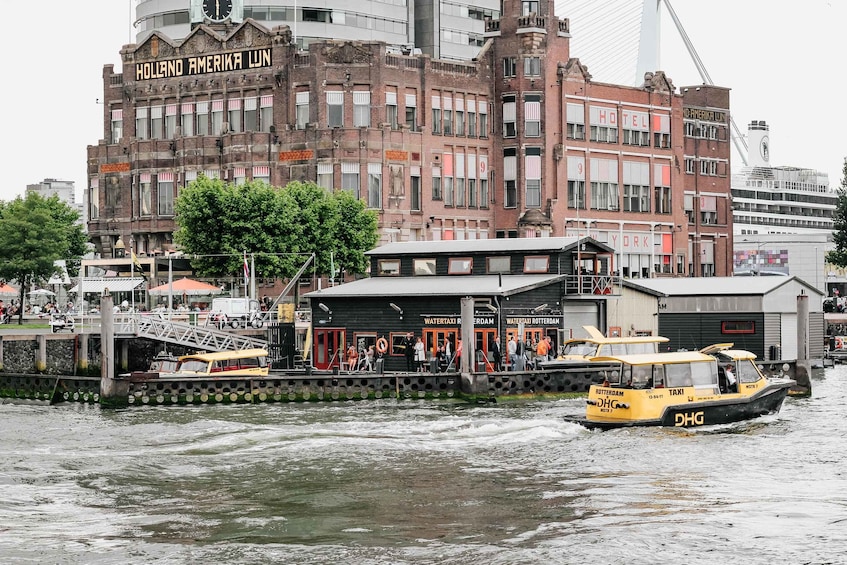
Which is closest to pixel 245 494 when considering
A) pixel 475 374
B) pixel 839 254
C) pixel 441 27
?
pixel 475 374

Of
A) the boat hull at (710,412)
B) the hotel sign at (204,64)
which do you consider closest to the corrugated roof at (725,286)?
the boat hull at (710,412)

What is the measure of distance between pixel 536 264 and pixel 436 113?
4654 cm

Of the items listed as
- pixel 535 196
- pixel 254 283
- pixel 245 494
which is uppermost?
pixel 535 196

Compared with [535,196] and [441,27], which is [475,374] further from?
[441,27]

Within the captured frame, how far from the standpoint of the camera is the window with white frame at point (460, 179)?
119375 millimetres

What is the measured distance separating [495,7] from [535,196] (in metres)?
66.4

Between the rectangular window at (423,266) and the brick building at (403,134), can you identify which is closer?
the rectangular window at (423,266)

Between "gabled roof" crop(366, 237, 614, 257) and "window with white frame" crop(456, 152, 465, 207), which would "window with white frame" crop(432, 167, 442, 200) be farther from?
"gabled roof" crop(366, 237, 614, 257)

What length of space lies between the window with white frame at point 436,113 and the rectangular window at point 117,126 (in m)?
26.7

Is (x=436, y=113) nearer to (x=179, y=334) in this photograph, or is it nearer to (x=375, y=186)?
(x=375, y=186)

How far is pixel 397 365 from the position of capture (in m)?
70.9

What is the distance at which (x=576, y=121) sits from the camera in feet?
406

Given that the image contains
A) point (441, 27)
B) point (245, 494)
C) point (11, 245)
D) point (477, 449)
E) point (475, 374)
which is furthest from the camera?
point (441, 27)

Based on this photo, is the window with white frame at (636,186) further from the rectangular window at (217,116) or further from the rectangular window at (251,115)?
the rectangular window at (217,116)
